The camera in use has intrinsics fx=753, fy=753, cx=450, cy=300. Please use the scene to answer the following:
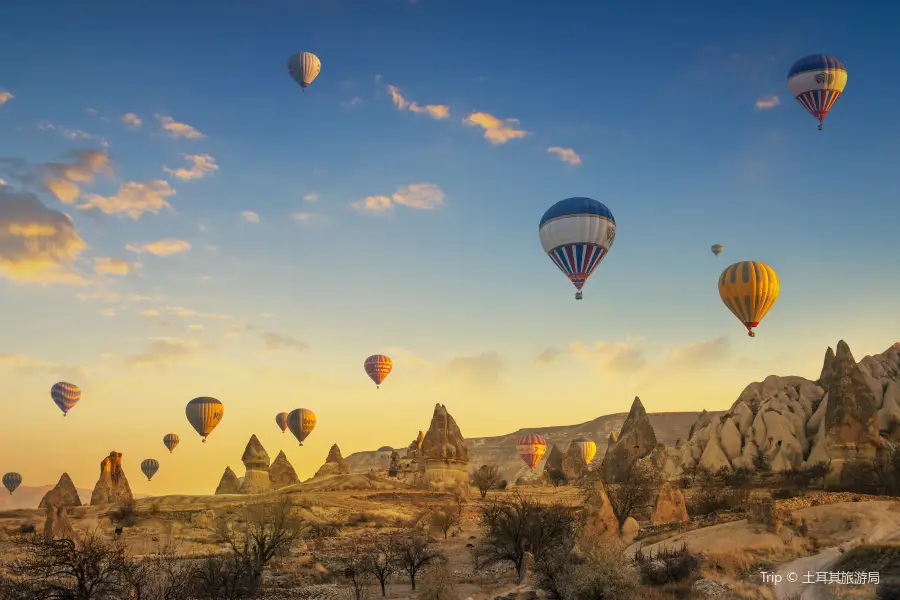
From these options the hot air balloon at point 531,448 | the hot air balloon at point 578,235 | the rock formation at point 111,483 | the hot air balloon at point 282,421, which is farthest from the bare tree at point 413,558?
the hot air balloon at point 282,421

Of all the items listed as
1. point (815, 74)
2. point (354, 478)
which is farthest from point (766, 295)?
point (354, 478)

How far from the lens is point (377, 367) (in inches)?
3996

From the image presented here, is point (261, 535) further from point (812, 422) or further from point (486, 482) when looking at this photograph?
point (812, 422)

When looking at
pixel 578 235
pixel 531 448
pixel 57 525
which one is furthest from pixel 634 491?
pixel 531 448

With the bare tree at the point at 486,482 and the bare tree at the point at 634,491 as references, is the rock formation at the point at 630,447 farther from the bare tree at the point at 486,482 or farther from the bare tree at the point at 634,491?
the bare tree at the point at 486,482

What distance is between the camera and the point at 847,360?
66.0 meters

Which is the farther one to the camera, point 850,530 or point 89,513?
point 89,513

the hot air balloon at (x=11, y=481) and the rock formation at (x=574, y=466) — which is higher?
the hot air balloon at (x=11, y=481)

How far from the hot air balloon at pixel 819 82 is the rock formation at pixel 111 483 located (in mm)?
82931

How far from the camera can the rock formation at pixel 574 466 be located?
108 metres

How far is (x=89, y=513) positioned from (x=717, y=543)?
56589 millimetres

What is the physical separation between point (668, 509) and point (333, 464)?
69258mm

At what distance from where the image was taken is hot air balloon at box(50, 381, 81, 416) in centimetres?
9356

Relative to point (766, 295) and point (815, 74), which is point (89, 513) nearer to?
point (766, 295)
